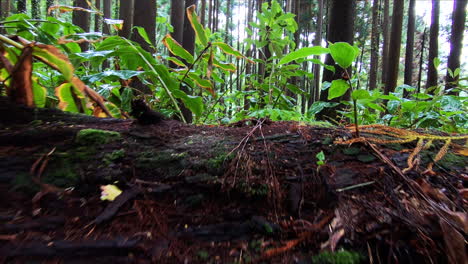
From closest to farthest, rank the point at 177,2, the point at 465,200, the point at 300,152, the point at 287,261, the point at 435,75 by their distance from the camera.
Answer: the point at 287,261, the point at 465,200, the point at 300,152, the point at 177,2, the point at 435,75

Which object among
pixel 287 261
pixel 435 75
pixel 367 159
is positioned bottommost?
pixel 287 261

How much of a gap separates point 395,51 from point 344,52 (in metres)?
6.97

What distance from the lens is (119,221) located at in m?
0.77

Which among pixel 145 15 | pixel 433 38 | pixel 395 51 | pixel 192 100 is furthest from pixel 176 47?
A: pixel 433 38

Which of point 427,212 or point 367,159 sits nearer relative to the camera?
point 427,212

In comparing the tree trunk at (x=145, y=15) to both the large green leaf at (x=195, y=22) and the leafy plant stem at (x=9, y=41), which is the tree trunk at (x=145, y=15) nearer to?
the large green leaf at (x=195, y=22)

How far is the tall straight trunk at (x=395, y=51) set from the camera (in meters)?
6.38

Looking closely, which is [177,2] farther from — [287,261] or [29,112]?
[287,261]

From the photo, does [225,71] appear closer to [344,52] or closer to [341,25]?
[341,25]

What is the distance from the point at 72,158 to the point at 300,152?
0.93 meters

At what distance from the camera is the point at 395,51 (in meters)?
6.56

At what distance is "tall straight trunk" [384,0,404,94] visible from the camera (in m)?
6.38

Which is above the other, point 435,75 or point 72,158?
point 435,75

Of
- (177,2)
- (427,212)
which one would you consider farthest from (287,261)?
(177,2)
